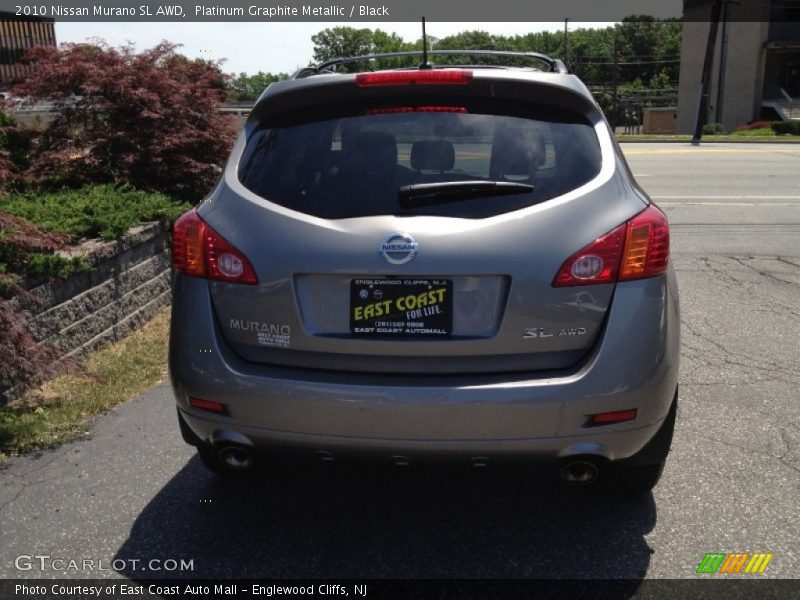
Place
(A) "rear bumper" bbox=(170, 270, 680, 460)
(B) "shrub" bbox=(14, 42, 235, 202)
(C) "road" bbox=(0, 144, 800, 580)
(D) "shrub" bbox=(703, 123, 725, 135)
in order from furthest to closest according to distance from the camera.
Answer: (D) "shrub" bbox=(703, 123, 725, 135), (B) "shrub" bbox=(14, 42, 235, 202), (C) "road" bbox=(0, 144, 800, 580), (A) "rear bumper" bbox=(170, 270, 680, 460)

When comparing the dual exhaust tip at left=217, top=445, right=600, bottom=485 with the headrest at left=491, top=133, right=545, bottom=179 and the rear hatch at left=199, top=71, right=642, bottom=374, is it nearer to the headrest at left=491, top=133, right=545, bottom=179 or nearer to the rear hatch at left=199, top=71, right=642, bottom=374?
the rear hatch at left=199, top=71, right=642, bottom=374

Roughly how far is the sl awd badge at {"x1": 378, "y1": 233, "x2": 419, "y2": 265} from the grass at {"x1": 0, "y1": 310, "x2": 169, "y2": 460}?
2438 millimetres

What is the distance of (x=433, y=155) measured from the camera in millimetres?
3082

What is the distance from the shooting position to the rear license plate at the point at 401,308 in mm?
2750

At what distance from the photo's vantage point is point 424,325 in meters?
2.77

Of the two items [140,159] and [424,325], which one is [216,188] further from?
[140,159]

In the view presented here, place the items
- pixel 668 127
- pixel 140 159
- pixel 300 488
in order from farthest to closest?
pixel 668 127, pixel 140 159, pixel 300 488

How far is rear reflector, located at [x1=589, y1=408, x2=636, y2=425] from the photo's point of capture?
9.06 ft

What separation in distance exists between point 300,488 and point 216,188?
1.41m

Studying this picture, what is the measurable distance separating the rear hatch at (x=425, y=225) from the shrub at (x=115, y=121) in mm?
4638

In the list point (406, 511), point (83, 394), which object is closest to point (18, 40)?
point (83, 394)

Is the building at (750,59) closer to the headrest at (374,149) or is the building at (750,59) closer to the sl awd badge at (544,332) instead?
the headrest at (374,149)

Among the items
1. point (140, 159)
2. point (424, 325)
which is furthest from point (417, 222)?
point (140, 159)

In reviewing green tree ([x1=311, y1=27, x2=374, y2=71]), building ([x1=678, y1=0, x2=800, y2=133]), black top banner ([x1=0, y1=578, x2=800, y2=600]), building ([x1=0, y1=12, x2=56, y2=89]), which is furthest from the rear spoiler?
green tree ([x1=311, y1=27, x2=374, y2=71])
